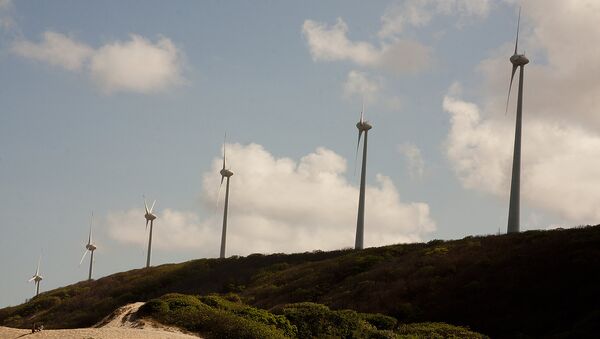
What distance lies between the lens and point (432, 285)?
58.8 m

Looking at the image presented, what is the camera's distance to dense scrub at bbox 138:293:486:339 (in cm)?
3547

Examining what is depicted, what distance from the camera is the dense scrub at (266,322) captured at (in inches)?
1396

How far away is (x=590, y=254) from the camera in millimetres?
57531

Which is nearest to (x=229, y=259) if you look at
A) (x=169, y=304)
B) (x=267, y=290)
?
(x=267, y=290)

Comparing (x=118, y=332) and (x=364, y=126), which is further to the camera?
(x=364, y=126)

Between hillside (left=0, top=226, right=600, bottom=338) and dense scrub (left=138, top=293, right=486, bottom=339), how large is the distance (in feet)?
28.7

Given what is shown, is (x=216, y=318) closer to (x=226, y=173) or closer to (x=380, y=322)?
(x=380, y=322)

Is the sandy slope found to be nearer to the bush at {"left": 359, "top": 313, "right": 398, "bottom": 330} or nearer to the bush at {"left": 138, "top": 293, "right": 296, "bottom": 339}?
the bush at {"left": 138, "top": 293, "right": 296, "bottom": 339}

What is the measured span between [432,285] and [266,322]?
24121mm

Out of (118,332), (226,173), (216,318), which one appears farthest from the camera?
(226,173)

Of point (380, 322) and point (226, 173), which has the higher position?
point (226, 173)

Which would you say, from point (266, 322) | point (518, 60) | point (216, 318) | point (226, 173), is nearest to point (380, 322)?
point (266, 322)

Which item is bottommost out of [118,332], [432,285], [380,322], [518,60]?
[118,332]

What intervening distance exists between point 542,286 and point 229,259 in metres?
54.8
